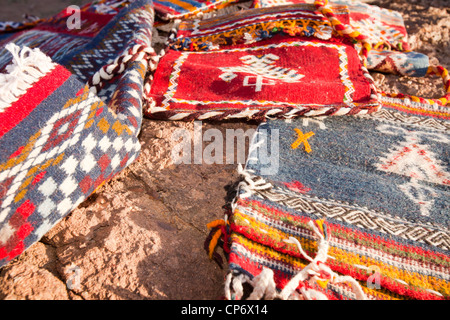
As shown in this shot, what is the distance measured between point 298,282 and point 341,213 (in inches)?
13.8

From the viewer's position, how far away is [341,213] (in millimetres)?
1245

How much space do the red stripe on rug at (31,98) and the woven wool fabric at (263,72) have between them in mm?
500


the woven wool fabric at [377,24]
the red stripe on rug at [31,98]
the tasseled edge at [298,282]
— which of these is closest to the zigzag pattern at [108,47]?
the red stripe on rug at [31,98]

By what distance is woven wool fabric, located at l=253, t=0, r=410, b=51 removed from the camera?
230cm

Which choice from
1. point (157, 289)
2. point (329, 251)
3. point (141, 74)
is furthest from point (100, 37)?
point (329, 251)

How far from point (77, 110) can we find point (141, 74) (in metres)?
0.54

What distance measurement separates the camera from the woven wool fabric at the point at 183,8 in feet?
8.17

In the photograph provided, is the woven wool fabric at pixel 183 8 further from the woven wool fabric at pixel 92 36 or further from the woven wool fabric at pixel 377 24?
the woven wool fabric at pixel 377 24

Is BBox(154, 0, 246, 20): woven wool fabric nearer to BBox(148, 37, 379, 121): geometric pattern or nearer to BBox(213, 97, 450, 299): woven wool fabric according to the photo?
BBox(148, 37, 379, 121): geometric pattern

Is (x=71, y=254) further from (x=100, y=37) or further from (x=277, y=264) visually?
(x=100, y=37)

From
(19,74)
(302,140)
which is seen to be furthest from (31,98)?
(302,140)

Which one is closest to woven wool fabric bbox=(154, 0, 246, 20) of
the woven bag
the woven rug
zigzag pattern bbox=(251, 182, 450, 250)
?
the woven rug

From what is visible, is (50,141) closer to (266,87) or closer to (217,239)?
(217,239)

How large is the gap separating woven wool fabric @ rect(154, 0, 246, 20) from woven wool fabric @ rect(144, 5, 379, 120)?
355mm
